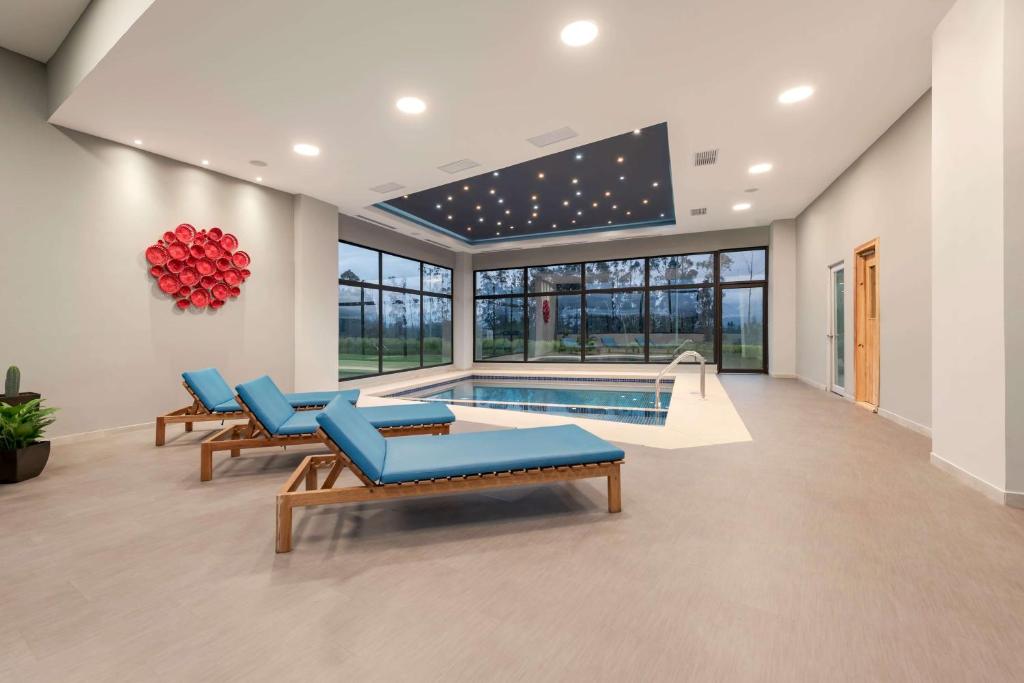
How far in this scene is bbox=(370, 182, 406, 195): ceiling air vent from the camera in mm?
7043

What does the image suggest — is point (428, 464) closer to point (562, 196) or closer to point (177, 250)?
point (177, 250)

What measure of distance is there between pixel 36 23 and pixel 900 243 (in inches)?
347

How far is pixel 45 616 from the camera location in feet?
6.08

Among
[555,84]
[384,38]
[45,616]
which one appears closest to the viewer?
[45,616]

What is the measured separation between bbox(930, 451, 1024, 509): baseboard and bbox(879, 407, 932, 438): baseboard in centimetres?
133

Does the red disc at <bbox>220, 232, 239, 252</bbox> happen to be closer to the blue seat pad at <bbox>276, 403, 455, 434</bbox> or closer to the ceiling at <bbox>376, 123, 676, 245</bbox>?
the ceiling at <bbox>376, 123, 676, 245</bbox>

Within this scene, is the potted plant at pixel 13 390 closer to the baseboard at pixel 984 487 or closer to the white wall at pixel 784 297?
the baseboard at pixel 984 487

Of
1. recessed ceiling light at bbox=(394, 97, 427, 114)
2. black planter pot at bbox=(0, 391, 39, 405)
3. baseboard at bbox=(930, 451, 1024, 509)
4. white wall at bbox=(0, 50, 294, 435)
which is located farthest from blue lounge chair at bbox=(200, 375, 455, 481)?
baseboard at bbox=(930, 451, 1024, 509)

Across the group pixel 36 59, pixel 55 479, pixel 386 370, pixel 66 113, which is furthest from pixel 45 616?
pixel 386 370

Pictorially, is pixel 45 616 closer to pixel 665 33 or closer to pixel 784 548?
pixel 784 548

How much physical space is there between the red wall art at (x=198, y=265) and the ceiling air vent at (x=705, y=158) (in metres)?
6.45

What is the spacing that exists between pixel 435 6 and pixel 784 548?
12.9ft

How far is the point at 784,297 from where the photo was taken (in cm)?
994

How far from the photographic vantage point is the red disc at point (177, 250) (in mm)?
5707
